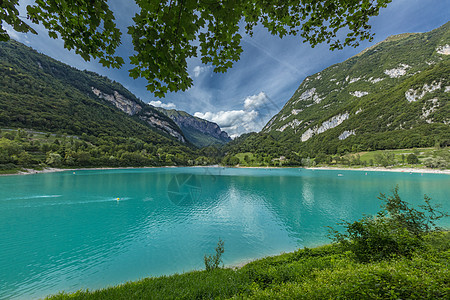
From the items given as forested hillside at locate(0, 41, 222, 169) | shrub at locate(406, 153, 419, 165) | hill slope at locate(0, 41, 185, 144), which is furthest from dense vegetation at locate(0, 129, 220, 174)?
shrub at locate(406, 153, 419, 165)

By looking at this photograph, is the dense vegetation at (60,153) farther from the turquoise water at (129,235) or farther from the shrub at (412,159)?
the shrub at (412,159)

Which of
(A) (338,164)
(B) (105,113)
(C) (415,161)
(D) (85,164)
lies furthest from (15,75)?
(C) (415,161)

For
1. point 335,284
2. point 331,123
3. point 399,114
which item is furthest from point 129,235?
point 331,123

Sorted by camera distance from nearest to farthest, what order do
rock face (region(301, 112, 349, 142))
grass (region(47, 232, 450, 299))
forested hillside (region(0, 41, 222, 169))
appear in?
grass (region(47, 232, 450, 299))
forested hillside (region(0, 41, 222, 169))
rock face (region(301, 112, 349, 142))

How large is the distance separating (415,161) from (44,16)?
134 meters

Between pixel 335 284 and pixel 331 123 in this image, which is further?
pixel 331 123

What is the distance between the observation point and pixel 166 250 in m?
11.9

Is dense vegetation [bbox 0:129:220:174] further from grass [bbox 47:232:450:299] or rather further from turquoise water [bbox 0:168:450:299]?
grass [bbox 47:232:450:299]

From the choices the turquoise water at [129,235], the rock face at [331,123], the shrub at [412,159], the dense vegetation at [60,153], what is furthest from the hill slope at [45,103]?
the shrub at [412,159]

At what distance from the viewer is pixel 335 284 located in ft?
9.86

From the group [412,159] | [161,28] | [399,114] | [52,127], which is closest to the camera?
[161,28]

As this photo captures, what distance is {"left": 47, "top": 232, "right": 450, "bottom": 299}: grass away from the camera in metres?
2.35

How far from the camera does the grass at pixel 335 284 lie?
2.35m

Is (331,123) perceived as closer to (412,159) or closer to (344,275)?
(412,159)
